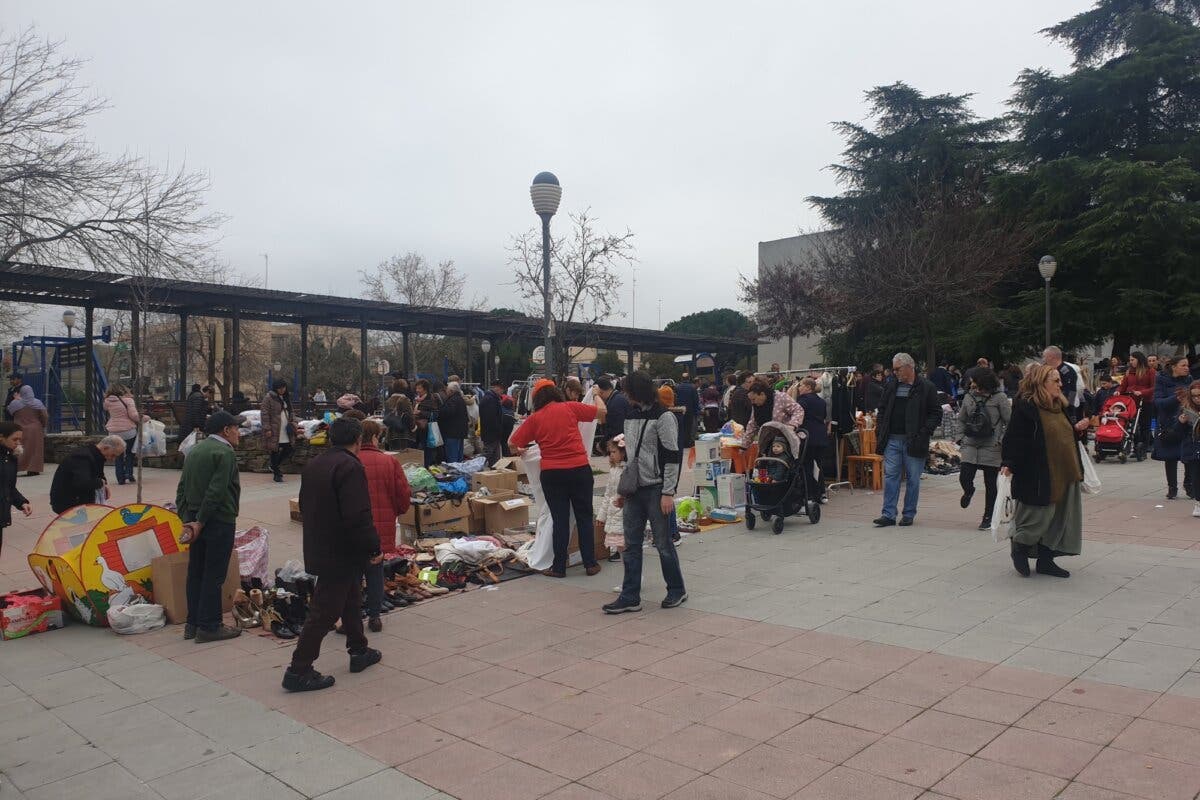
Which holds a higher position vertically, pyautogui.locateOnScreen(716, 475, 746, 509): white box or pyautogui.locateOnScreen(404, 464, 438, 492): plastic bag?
pyautogui.locateOnScreen(404, 464, 438, 492): plastic bag

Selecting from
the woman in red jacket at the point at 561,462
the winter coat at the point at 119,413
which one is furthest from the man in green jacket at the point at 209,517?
the winter coat at the point at 119,413

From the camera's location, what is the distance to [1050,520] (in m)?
6.62

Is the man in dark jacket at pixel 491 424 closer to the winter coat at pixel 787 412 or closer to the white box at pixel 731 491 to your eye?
the white box at pixel 731 491

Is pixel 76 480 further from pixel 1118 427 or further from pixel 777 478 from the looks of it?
pixel 1118 427

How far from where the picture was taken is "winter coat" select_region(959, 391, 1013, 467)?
8758mm

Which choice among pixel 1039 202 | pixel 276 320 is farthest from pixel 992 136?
pixel 276 320

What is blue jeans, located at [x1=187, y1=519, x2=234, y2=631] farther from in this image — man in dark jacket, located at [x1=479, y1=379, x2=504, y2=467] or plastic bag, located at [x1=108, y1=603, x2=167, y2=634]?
man in dark jacket, located at [x1=479, y1=379, x2=504, y2=467]

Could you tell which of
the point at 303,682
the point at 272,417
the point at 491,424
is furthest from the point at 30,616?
the point at 272,417

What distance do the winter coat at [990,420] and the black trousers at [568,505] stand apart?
4191mm

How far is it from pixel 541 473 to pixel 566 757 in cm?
372

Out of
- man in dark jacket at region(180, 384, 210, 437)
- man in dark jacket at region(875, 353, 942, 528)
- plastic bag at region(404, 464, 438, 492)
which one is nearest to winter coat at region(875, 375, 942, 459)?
man in dark jacket at region(875, 353, 942, 528)

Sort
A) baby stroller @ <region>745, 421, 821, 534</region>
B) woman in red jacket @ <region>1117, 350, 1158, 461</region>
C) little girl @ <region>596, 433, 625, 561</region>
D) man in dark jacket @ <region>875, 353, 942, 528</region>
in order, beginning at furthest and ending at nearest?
woman in red jacket @ <region>1117, 350, 1158, 461</region> → baby stroller @ <region>745, 421, 821, 534</region> → man in dark jacket @ <region>875, 353, 942, 528</region> → little girl @ <region>596, 433, 625, 561</region>

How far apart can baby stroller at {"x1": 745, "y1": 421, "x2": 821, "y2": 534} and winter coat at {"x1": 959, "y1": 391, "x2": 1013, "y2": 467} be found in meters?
1.72

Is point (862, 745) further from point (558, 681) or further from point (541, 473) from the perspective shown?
point (541, 473)
